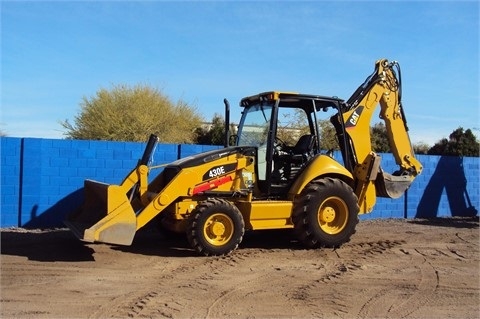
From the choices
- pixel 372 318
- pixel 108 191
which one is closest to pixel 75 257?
pixel 108 191

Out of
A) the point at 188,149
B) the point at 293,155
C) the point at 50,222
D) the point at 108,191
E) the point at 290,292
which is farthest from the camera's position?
the point at 188,149

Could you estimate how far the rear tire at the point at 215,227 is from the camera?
8.67m

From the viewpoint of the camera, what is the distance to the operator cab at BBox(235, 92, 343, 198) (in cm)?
972

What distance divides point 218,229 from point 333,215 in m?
2.33

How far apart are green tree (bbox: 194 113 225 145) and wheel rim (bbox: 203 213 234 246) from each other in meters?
14.1

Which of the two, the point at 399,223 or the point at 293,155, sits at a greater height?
the point at 293,155

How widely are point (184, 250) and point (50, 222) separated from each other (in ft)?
12.8

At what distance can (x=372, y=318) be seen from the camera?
584 centimetres

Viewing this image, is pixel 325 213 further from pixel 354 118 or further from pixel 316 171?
pixel 354 118

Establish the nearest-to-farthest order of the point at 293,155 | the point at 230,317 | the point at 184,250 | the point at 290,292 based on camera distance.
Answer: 1. the point at 230,317
2. the point at 290,292
3. the point at 184,250
4. the point at 293,155

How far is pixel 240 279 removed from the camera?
7453mm

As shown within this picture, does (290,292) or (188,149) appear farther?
(188,149)

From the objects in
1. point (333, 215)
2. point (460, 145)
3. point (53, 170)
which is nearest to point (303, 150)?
point (333, 215)

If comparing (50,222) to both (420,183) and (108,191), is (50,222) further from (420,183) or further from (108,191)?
(420,183)
